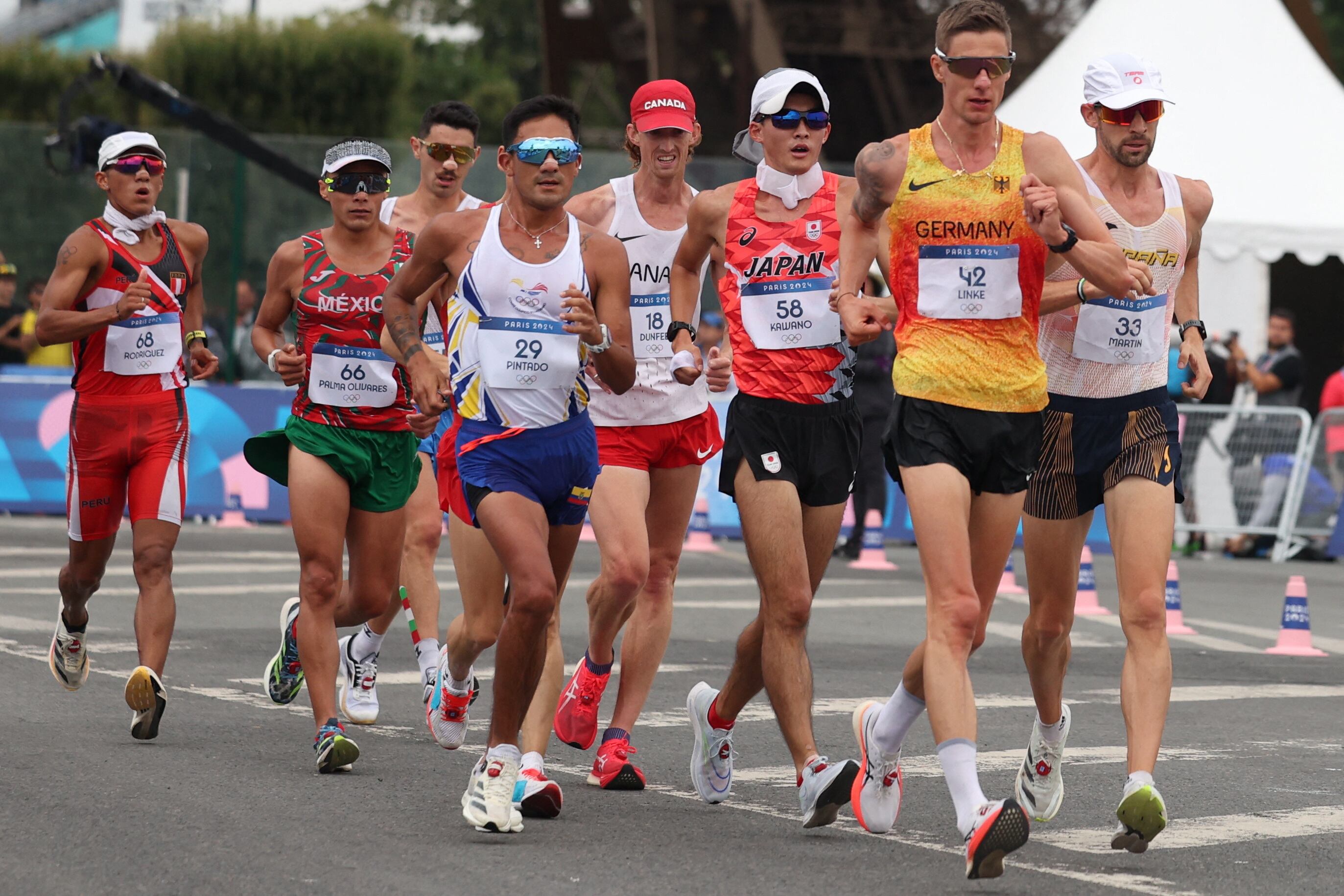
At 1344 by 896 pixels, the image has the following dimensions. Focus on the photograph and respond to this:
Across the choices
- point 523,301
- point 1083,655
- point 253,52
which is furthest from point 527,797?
point 253,52

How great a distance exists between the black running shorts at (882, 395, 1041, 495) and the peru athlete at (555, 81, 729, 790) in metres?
1.41

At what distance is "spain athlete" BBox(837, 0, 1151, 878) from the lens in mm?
6047

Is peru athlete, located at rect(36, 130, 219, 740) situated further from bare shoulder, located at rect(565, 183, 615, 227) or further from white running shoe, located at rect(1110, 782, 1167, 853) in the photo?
white running shoe, located at rect(1110, 782, 1167, 853)

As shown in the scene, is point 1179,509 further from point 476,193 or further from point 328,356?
point 328,356

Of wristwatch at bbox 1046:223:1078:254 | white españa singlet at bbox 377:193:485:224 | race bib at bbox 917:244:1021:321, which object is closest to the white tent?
white españa singlet at bbox 377:193:485:224

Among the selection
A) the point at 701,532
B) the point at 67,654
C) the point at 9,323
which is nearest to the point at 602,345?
the point at 67,654

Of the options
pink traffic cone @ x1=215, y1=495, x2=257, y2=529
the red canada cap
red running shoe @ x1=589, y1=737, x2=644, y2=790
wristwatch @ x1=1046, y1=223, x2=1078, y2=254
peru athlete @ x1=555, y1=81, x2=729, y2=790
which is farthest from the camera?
pink traffic cone @ x1=215, y1=495, x2=257, y2=529

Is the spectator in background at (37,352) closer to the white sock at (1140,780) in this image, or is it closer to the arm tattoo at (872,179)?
the arm tattoo at (872,179)

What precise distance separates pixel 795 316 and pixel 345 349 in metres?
2.00

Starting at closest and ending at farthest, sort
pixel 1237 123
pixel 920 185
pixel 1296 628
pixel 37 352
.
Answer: pixel 920 185, pixel 1296 628, pixel 37 352, pixel 1237 123

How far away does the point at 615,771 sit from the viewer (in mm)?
7164

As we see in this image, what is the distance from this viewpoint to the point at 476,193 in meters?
21.6

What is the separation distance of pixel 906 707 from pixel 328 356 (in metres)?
2.91

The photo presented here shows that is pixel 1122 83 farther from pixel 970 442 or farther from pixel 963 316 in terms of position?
pixel 970 442
